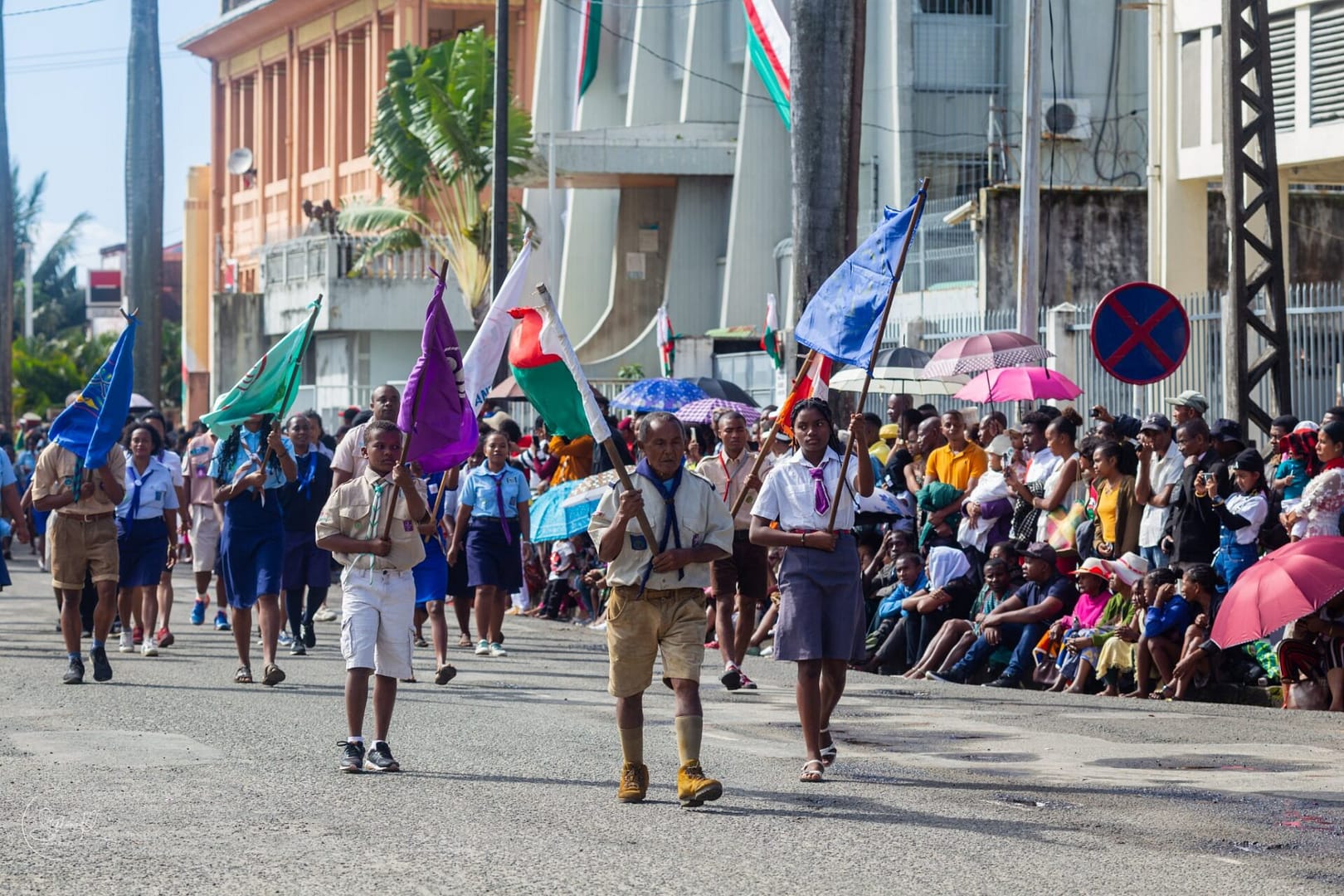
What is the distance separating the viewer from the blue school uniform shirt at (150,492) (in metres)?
14.8

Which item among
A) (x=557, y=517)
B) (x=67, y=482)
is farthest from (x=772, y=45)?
(x=67, y=482)

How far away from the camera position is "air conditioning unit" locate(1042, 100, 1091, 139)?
31.0 metres

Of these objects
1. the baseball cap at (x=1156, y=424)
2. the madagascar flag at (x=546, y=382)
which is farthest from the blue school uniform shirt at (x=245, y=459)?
the baseball cap at (x=1156, y=424)

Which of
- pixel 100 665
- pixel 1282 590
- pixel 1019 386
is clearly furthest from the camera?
pixel 1019 386

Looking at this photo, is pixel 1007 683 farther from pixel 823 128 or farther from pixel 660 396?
pixel 660 396

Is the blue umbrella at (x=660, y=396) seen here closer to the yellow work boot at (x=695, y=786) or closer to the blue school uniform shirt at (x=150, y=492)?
the blue school uniform shirt at (x=150, y=492)

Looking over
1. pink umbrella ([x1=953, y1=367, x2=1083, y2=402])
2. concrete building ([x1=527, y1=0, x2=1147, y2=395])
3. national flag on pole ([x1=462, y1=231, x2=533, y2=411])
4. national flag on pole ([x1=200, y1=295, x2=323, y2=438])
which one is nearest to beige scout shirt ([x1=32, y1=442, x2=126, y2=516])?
national flag on pole ([x1=200, y1=295, x2=323, y2=438])

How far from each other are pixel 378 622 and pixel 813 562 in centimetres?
211

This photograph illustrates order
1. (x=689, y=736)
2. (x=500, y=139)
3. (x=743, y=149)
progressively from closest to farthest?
(x=689, y=736) → (x=500, y=139) → (x=743, y=149)

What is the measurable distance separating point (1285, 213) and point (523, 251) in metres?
Answer: 15.8

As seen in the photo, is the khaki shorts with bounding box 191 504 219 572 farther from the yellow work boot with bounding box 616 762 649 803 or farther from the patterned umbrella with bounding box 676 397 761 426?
the yellow work boot with bounding box 616 762 649 803

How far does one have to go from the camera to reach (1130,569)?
45.3ft

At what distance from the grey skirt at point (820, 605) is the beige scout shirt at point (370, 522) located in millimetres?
1855

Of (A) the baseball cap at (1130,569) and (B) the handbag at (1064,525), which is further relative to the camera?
(B) the handbag at (1064,525)
